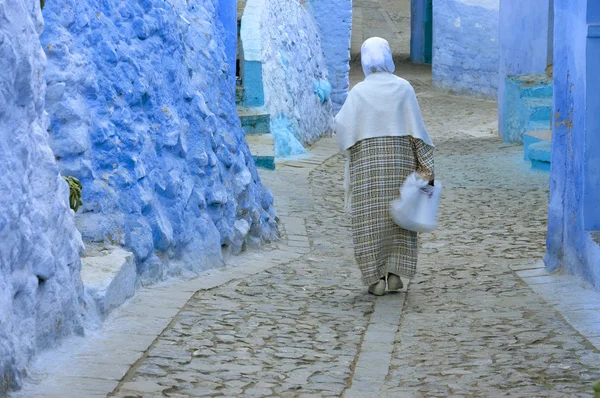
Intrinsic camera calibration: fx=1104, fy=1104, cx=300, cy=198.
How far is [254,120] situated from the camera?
492 inches

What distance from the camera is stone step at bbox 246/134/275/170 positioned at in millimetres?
11852

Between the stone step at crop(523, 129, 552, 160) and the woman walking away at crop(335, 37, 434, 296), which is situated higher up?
the woman walking away at crop(335, 37, 434, 296)

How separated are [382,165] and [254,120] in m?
5.99

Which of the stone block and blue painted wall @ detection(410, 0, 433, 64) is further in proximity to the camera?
blue painted wall @ detection(410, 0, 433, 64)

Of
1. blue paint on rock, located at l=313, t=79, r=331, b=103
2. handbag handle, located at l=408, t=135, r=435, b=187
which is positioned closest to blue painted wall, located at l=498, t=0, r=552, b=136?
blue paint on rock, located at l=313, t=79, r=331, b=103

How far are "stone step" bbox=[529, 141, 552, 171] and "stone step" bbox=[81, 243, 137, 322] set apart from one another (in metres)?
7.08

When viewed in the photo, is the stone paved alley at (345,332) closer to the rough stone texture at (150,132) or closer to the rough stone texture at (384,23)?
the rough stone texture at (150,132)

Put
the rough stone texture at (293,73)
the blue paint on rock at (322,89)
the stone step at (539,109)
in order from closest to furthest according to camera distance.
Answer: the rough stone texture at (293,73)
the stone step at (539,109)
the blue paint on rock at (322,89)

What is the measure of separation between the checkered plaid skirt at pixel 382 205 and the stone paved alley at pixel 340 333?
8.2 inches

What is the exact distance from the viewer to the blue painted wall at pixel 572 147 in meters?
6.61

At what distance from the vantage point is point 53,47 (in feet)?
19.3

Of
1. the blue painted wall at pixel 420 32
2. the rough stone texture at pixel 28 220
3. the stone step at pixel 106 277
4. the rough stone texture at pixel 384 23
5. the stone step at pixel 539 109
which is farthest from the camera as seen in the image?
the rough stone texture at pixel 384 23

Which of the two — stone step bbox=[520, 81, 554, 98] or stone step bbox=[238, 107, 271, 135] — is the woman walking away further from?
stone step bbox=[520, 81, 554, 98]

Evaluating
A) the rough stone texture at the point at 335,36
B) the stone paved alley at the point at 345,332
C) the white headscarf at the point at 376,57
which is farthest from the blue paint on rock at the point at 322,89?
the white headscarf at the point at 376,57
